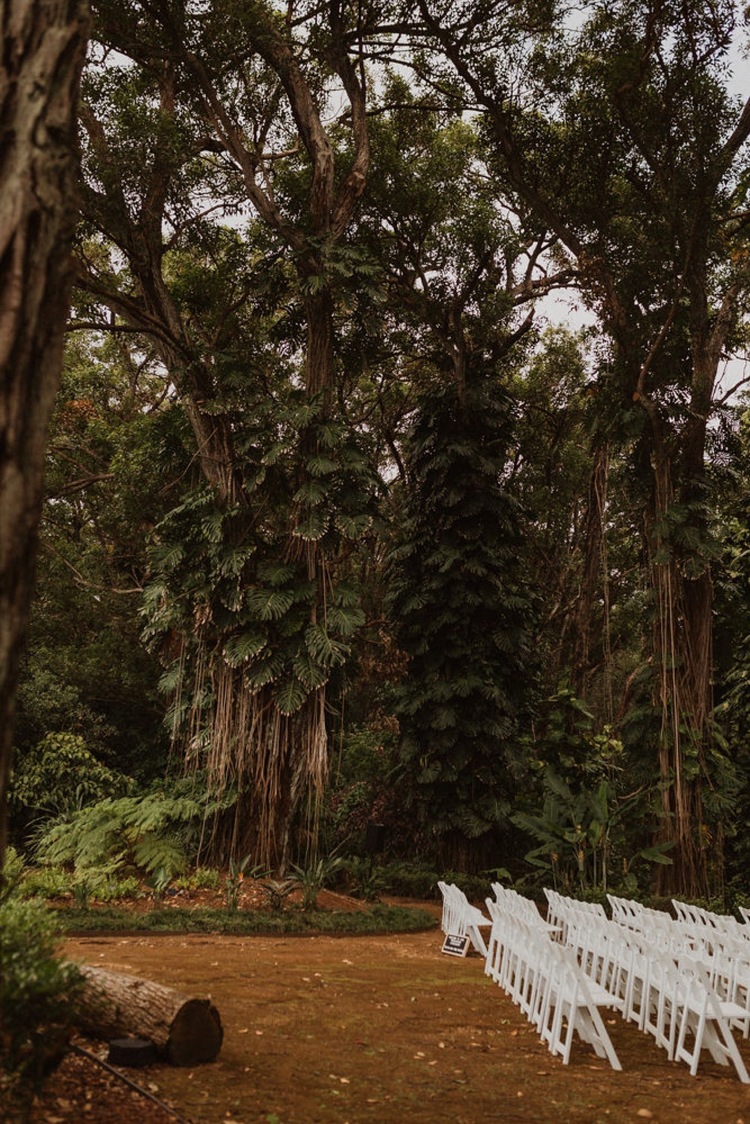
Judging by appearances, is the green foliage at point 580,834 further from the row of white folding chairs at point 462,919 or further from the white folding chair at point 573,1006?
the white folding chair at point 573,1006

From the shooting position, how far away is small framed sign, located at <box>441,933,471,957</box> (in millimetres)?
8133

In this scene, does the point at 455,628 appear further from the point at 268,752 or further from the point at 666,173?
the point at 666,173

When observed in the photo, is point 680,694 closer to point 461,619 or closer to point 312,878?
point 461,619

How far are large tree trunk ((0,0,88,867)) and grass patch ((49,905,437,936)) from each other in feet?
21.2

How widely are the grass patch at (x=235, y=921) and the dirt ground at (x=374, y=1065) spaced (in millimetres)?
1006

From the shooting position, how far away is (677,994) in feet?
16.7

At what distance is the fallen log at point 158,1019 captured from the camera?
13.1ft

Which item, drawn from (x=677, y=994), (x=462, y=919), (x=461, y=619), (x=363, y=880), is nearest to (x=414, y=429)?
(x=461, y=619)

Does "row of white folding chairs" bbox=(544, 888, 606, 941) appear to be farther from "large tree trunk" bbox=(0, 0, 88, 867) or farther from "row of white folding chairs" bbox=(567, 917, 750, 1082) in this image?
"large tree trunk" bbox=(0, 0, 88, 867)

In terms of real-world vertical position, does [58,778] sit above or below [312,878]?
above

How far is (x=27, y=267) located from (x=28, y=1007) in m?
2.06

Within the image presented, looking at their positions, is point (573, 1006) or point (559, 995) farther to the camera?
point (559, 995)

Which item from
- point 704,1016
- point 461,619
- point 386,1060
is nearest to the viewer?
point 386,1060

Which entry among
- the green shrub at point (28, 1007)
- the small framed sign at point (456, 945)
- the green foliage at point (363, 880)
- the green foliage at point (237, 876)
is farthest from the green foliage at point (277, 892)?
the green shrub at point (28, 1007)
